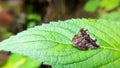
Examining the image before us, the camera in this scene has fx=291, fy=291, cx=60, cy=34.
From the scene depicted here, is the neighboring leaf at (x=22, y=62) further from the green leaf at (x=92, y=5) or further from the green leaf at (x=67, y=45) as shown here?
the green leaf at (x=67, y=45)

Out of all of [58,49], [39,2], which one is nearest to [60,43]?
[58,49]

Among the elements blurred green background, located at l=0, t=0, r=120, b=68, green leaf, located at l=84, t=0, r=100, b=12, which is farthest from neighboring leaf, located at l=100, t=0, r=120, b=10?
green leaf, located at l=84, t=0, r=100, b=12

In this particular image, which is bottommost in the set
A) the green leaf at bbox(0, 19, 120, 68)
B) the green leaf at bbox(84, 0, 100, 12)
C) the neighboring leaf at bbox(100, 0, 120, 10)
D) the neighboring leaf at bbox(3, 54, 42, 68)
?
the green leaf at bbox(0, 19, 120, 68)

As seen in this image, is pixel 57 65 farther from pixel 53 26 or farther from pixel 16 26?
pixel 16 26

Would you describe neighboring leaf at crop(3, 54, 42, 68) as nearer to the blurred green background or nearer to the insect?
the blurred green background

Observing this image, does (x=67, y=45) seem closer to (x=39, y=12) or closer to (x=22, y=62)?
(x=22, y=62)

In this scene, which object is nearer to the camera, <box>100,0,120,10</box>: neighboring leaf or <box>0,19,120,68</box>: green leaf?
<box>0,19,120,68</box>: green leaf
